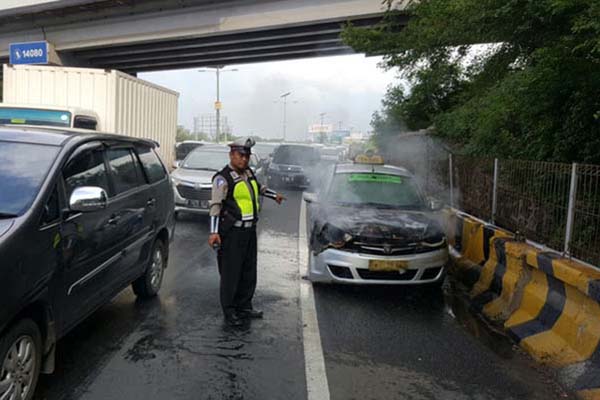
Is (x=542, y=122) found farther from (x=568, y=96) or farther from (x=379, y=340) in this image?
(x=379, y=340)

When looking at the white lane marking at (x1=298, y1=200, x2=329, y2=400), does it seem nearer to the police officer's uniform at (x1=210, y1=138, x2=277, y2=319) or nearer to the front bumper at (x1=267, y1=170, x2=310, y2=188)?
the police officer's uniform at (x1=210, y1=138, x2=277, y2=319)

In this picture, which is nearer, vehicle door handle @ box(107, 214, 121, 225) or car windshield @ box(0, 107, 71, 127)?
vehicle door handle @ box(107, 214, 121, 225)

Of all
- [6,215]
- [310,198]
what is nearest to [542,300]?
[310,198]

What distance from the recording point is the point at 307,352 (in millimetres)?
4527

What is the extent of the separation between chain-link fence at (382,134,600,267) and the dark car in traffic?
1028 cm

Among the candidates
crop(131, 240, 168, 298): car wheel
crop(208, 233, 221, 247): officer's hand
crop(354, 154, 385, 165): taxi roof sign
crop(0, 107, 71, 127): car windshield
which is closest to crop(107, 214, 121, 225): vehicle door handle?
crop(208, 233, 221, 247): officer's hand

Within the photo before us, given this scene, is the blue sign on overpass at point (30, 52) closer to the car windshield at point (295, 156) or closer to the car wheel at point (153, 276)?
the car windshield at point (295, 156)

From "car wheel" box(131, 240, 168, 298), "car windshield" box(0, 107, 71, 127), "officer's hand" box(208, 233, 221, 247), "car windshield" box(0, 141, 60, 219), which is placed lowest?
"car wheel" box(131, 240, 168, 298)

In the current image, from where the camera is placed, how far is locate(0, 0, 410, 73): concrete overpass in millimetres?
21078

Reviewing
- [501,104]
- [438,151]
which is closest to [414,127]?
[438,151]

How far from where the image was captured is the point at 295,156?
69.9 feet

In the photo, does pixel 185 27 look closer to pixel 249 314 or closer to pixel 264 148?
pixel 264 148

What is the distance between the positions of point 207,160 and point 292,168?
26.4 ft

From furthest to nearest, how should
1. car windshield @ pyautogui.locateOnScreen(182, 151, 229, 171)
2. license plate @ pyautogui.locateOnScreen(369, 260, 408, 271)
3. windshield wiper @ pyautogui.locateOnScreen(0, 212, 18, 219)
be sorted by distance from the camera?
car windshield @ pyautogui.locateOnScreen(182, 151, 229, 171) → license plate @ pyautogui.locateOnScreen(369, 260, 408, 271) → windshield wiper @ pyautogui.locateOnScreen(0, 212, 18, 219)
